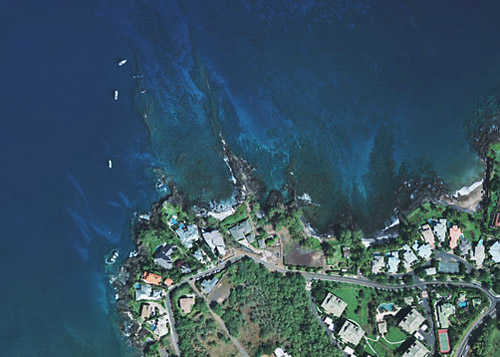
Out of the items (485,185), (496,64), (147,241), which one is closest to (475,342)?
(485,185)

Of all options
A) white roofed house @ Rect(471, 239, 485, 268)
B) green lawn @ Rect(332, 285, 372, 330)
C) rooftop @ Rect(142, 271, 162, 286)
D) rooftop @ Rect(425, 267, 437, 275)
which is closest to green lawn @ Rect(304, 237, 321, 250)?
green lawn @ Rect(332, 285, 372, 330)

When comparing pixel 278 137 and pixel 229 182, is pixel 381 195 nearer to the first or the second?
pixel 278 137

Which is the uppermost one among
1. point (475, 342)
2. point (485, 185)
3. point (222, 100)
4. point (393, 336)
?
point (222, 100)

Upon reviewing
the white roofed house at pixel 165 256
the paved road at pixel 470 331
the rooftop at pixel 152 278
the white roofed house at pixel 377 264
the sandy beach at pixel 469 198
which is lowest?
the paved road at pixel 470 331

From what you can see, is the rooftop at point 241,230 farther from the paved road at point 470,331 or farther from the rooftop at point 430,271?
the paved road at point 470,331

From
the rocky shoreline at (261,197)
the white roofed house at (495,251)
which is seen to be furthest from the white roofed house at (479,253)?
the rocky shoreline at (261,197)

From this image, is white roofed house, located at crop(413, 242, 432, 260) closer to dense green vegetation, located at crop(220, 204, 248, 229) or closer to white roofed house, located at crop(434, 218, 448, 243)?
white roofed house, located at crop(434, 218, 448, 243)
